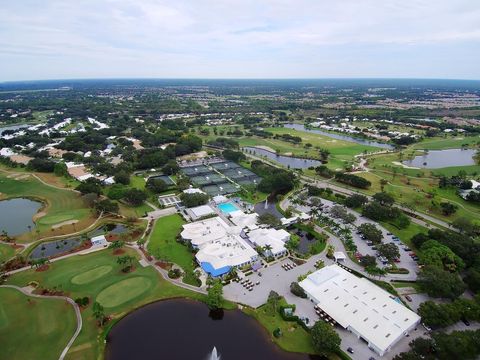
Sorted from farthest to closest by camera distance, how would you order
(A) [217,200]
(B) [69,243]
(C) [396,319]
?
(A) [217,200], (B) [69,243], (C) [396,319]

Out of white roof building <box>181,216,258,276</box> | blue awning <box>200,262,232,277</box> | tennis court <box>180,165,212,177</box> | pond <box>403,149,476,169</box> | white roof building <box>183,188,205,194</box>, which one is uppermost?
white roof building <box>183,188,205,194</box>

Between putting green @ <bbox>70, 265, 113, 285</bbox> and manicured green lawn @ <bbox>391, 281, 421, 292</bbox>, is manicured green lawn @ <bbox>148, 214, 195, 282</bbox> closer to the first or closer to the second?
putting green @ <bbox>70, 265, 113, 285</bbox>

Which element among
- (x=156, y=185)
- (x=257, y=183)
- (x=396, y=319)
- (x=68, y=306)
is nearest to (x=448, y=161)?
(x=257, y=183)

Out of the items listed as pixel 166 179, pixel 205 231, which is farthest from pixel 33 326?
pixel 166 179

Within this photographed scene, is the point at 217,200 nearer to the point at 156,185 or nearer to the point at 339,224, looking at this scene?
the point at 156,185

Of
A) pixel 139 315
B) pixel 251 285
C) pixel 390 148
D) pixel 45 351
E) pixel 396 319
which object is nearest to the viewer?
pixel 45 351

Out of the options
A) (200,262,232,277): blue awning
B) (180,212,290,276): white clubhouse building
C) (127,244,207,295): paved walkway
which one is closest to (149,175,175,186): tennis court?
(180,212,290,276): white clubhouse building

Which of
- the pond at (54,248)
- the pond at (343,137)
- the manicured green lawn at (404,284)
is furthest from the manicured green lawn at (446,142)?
the pond at (54,248)
